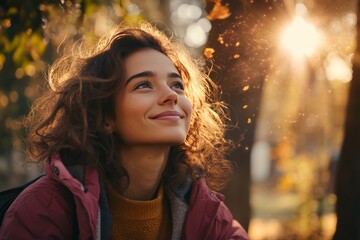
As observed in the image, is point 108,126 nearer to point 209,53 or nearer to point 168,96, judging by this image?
point 168,96

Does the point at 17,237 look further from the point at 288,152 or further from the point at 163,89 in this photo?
the point at 288,152

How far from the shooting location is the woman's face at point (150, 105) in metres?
3.25

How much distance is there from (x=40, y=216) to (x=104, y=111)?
0.76 m

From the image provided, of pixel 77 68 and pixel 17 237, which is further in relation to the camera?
pixel 77 68

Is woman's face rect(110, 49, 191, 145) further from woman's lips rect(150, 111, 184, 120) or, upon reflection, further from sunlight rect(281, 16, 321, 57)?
sunlight rect(281, 16, 321, 57)

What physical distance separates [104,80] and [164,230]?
0.94 metres

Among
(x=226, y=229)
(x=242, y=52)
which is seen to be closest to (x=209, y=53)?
(x=242, y=52)

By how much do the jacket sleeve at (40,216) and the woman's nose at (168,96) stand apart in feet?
2.33

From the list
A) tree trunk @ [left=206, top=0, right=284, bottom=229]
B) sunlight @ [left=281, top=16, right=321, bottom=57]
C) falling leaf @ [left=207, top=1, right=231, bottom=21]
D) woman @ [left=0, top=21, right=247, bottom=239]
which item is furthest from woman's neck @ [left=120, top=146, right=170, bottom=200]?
sunlight @ [left=281, top=16, right=321, bottom=57]

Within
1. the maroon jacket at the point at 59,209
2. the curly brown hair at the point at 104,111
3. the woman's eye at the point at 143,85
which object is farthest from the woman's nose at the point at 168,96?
the maroon jacket at the point at 59,209

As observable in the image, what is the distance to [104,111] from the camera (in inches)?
136

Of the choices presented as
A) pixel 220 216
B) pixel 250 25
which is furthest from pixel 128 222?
pixel 250 25

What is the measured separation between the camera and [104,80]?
3.38 metres

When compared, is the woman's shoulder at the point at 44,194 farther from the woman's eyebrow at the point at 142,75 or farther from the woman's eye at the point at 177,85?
the woman's eye at the point at 177,85
